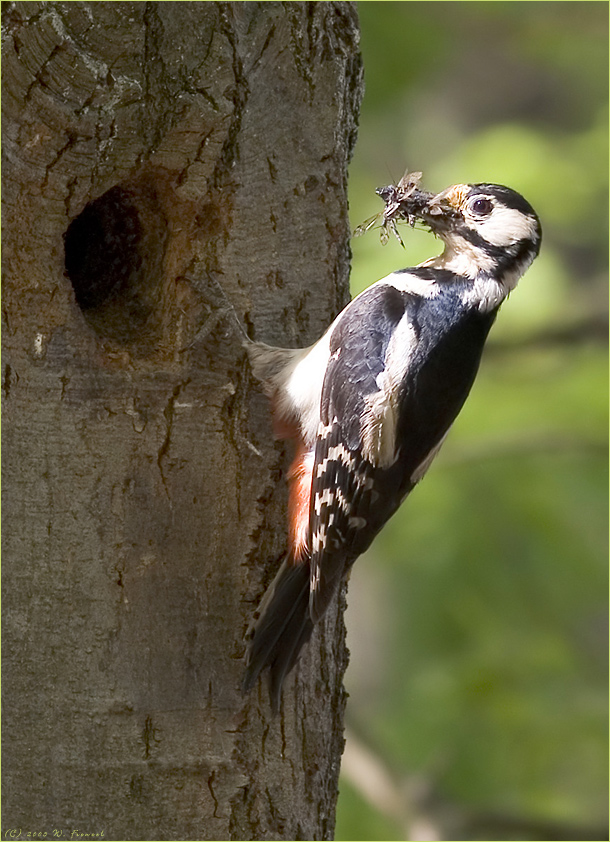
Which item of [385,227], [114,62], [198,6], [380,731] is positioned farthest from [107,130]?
[380,731]

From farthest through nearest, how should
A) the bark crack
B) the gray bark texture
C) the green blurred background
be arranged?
the green blurred background, the bark crack, the gray bark texture

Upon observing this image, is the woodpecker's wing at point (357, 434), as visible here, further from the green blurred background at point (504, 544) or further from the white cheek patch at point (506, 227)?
the green blurred background at point (504, 544)

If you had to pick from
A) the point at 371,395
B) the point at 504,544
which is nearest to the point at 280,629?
the point at 371,395

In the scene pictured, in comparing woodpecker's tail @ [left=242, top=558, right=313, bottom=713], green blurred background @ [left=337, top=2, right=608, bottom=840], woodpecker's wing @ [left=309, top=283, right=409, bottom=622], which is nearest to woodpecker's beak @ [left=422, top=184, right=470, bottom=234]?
woodpecker's wing @ [left=309, top=283, right=409, bottom=622]

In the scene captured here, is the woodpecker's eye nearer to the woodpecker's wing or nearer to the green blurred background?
the woodpecker's wing

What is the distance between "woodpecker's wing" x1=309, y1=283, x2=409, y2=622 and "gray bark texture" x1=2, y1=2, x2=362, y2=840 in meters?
0.17

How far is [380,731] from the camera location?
5160 mm

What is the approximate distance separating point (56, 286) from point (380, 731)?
300 cm

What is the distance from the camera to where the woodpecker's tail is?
10.5ft

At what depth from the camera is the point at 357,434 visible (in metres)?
3.50

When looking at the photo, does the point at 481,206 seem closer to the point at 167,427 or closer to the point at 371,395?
the point at 371,395

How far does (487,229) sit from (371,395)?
2.66 ft

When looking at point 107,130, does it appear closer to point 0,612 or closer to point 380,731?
point 0,612

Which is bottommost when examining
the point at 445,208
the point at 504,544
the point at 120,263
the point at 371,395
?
the point at 371,395
